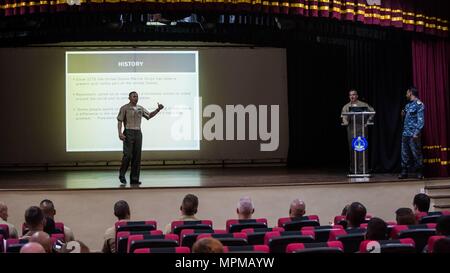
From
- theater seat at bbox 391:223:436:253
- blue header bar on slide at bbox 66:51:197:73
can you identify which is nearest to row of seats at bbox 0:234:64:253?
theater seat at bbox 391:223:436:253

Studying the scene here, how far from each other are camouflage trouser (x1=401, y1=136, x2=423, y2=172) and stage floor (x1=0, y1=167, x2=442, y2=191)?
1.00ft

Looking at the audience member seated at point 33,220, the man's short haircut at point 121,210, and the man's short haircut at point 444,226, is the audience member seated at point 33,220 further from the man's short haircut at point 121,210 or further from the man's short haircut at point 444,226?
the man's short haircut at point 444,226

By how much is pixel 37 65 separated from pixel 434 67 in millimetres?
7768

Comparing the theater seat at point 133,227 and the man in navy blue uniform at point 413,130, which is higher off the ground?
the man in navy blue uniform at point 413,130

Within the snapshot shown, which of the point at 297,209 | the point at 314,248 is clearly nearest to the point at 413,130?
the point at 297,209

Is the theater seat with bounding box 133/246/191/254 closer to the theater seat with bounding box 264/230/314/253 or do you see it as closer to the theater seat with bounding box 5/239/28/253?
the theater seat with bounding box 264/230/314/253

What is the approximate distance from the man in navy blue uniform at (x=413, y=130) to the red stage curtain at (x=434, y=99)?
710 millimetres

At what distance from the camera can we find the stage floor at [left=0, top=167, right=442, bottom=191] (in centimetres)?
927

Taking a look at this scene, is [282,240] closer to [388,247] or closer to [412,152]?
[388,247]

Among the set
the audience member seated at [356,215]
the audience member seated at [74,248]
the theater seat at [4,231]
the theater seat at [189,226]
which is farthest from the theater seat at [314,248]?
the theater seat at [4,231]

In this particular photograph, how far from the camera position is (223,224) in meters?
9.16

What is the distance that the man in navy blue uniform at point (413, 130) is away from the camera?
10.2 m

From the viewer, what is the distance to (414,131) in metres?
10.2
